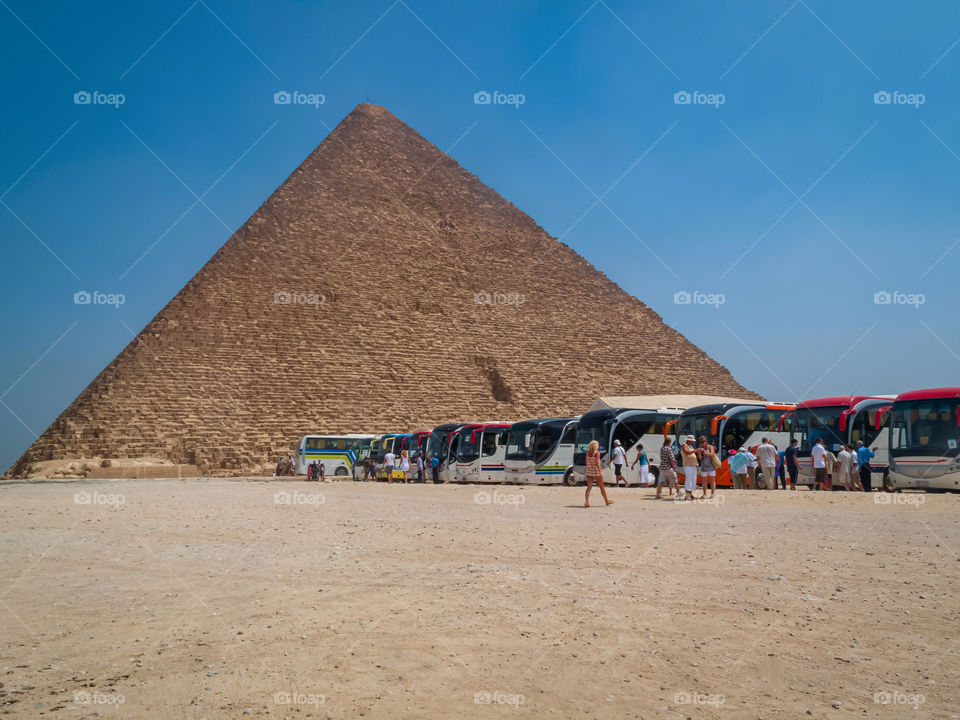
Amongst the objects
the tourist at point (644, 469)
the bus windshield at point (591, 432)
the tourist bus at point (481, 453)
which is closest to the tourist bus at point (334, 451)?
the tourist bus at point (481, 453)

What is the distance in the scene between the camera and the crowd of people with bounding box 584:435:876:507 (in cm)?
1370

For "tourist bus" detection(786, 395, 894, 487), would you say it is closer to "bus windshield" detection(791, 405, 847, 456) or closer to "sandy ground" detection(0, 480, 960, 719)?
"bus windshield" detection(791, 405, 847, 456)

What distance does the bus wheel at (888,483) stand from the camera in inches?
611

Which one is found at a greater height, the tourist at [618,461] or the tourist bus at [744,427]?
the tourist bus at [744,427]

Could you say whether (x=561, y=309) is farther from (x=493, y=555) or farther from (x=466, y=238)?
(x=493, y=555)

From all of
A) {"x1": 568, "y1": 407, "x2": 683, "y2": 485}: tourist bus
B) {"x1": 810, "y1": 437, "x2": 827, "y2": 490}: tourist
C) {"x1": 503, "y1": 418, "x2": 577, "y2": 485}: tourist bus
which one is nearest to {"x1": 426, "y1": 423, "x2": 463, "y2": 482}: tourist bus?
{"x1": 503, "y1": 418, "x2": 577, "y2": 485}: tourist bus

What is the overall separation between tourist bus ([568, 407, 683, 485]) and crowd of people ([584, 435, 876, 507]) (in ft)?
2.30

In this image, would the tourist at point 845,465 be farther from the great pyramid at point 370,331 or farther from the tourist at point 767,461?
the great pyramid at point 370,331

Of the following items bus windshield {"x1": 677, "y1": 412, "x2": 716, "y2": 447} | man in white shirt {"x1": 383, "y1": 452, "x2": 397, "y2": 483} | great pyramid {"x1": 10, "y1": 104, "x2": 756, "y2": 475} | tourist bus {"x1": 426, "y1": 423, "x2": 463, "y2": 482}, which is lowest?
man in white shirt {"x1": 383, "y1": 452, "x2": 397, "y2": 483}

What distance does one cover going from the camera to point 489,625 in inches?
187

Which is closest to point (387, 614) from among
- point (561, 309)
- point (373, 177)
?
point (561, 309)

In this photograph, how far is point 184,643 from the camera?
4523 mm

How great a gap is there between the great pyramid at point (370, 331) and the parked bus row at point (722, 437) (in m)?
17.7

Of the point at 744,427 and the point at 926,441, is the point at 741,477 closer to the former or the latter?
the point at 744,427
